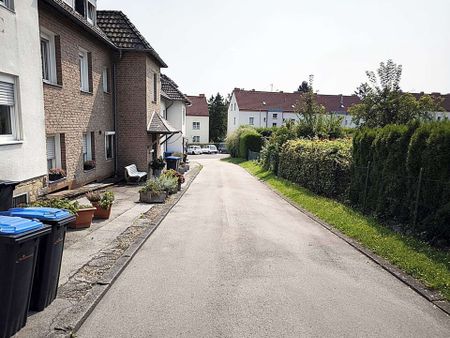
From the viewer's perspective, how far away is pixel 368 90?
1733 cm

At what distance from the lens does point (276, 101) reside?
66375 mm

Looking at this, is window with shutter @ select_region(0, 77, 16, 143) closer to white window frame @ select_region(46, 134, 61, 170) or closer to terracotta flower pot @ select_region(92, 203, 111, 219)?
terracotta flower pot @ select_region(92, 203, 111, 219)

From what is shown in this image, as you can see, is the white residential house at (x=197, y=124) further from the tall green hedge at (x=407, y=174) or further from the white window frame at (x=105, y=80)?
the tall green hedge at (x=407, y=174)

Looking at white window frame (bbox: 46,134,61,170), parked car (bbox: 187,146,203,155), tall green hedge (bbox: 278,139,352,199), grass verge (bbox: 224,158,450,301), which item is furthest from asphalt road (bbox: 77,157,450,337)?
parked car (bbox: 187,146,203,155)

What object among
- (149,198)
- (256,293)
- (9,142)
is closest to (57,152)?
(149,198)

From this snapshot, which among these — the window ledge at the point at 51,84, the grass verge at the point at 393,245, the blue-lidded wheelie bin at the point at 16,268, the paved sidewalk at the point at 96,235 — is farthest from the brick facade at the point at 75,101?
the grass verge at the point at 393,245

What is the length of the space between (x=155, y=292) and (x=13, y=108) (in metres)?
6.05

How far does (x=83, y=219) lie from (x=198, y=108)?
58.8 m

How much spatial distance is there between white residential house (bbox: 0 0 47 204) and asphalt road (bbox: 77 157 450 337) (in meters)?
3.57

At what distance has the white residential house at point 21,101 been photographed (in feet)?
24.8

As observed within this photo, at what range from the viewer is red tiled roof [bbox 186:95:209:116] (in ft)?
212

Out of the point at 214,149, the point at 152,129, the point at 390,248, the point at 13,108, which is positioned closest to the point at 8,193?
the point at 13,108

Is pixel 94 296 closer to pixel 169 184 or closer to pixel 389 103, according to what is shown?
pixel 169 184

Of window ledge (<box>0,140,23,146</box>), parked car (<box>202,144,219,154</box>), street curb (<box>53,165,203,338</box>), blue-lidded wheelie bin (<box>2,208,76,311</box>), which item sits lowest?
parked car (<box>202,144,219,154</box>)
